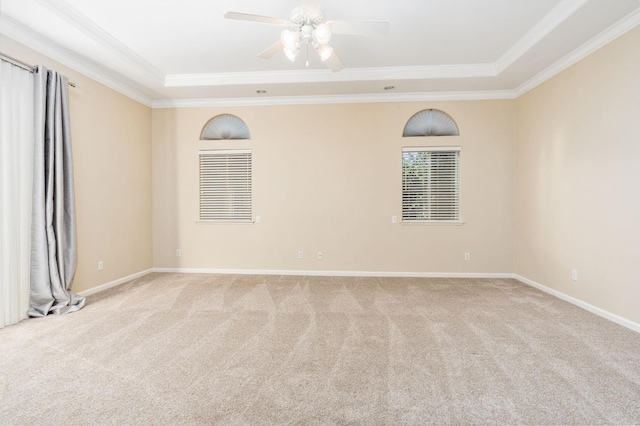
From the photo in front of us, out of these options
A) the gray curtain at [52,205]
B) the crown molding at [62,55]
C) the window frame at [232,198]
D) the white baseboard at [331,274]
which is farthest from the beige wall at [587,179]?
the crown molding at [62,55]

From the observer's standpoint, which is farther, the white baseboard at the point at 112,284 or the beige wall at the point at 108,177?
the white baseboard at the point at 112,284

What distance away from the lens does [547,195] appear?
13.5 feet

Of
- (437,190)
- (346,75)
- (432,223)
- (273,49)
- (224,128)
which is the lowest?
(432,223)

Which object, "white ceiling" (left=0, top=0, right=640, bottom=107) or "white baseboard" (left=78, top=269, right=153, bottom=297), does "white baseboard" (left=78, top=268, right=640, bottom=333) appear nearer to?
"white baseboard" (left=78, top=269, right=153, bottom=297)

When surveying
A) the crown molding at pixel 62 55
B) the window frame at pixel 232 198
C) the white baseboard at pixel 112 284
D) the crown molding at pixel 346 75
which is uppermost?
the crown molding at pixel 346 75

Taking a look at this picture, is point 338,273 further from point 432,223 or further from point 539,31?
point 539,31

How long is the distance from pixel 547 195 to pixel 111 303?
228 inches

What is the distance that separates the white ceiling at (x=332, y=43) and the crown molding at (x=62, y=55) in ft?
0.04

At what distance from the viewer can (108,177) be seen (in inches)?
170

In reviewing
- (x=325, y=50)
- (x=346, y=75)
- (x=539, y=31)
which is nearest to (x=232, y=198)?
(x=346, y=75)

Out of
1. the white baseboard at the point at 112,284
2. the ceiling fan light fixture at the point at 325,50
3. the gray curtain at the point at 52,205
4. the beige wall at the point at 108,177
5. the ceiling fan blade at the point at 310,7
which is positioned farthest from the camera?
the white baseboard at the point at 112,284

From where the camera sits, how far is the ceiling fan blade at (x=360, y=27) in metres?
2.45

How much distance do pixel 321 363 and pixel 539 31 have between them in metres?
4.02

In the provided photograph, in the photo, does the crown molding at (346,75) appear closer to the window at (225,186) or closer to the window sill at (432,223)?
the window at (225,186)
